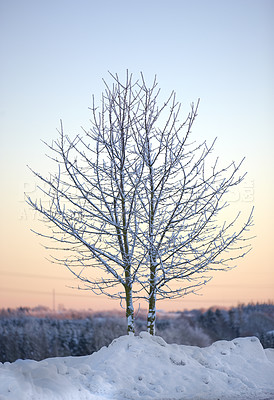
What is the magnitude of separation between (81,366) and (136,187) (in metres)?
3.65

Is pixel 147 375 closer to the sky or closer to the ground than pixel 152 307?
closer to the ground

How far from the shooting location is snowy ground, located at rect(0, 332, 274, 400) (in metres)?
6.17

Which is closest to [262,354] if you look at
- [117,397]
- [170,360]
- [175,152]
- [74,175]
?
[170,360]

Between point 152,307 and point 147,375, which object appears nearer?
point 147,375

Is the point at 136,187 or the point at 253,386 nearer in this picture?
the point at 253,386

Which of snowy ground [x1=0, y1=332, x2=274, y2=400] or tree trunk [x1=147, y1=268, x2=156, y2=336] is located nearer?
snowy ground [x1=0, y1=332, x2=274, y2=400]

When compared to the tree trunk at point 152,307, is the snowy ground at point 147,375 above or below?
below

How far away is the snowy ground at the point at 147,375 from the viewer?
6.17 m

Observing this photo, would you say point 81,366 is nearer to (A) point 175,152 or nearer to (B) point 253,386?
(B) point 253,386

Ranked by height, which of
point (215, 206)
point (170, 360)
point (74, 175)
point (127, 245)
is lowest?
point (170, 360)

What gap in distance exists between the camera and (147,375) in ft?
23.8

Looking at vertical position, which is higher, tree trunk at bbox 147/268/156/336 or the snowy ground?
tree trunk at bbox 147/268/156/336

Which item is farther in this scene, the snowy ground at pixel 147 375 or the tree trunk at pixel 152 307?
the tree trunk at pixel 152 307

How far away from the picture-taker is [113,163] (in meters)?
9.47
